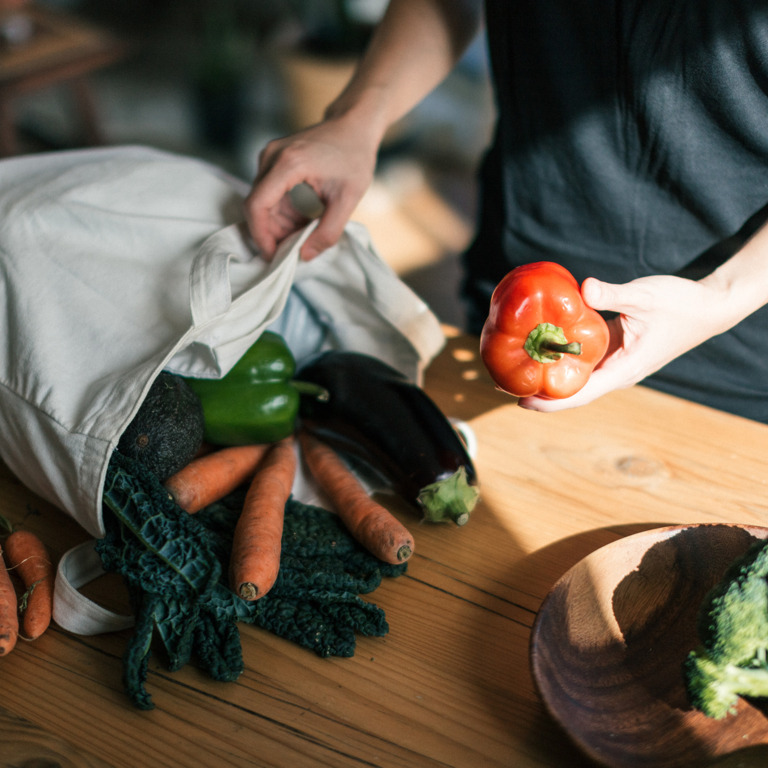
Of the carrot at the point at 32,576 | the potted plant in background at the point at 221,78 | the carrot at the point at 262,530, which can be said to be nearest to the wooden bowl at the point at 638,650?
the carrot at the point at 262,530

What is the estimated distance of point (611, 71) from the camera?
1.06 m

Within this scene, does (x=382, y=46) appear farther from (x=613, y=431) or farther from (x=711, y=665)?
(x=711, y=665)

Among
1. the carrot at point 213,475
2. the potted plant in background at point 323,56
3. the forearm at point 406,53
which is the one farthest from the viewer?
the potted plant in background at point 323,56

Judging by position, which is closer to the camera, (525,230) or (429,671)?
(429,671)

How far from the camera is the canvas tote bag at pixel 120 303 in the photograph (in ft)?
2.70

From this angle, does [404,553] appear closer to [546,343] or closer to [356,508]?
[356,508]

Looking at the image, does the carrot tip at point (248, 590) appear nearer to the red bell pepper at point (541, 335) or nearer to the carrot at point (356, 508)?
the carrot at point (356, 508)

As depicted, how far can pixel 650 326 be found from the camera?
0.85 meters

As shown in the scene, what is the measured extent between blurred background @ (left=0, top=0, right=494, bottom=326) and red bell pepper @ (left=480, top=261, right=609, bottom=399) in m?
1.99

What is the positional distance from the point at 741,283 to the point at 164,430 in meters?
0.73

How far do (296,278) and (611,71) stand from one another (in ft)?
1.82

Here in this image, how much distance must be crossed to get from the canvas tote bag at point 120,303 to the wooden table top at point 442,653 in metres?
0.09

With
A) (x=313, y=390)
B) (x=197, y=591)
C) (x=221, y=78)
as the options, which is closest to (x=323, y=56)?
(x=221, y=78)

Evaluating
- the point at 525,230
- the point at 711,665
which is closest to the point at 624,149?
the point at 525,230
